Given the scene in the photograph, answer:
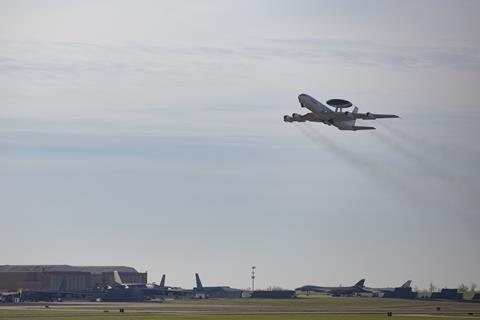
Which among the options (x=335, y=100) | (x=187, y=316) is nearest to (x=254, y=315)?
(x=187, y=316)

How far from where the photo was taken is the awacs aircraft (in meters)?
148

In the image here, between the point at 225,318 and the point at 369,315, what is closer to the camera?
the point at 225,318

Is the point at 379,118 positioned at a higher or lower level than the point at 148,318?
higher

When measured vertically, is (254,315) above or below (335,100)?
below

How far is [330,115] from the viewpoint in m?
151

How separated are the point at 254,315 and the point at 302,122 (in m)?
30.0

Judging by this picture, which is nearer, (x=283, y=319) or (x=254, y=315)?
(x=283, y=319)

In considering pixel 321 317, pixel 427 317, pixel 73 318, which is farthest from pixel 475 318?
pixel 73 318

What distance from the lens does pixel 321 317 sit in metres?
153

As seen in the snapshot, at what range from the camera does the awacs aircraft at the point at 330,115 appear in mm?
148125

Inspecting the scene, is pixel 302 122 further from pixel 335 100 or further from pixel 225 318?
pixel 225 318

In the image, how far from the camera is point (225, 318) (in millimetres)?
149250

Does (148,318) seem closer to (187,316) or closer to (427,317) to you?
Result: (187,316)

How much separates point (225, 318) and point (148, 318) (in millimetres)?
10888
